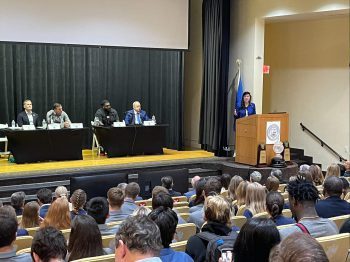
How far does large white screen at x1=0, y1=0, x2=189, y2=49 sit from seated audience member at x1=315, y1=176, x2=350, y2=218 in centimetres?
673

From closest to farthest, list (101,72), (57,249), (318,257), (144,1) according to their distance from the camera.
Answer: (318,257), (57,249), (144,1), (101,72)

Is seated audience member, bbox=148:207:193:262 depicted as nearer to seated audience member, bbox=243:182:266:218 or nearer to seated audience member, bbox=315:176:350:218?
seated audience member, bbox=243:182:266:218

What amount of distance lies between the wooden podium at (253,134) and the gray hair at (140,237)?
24.5ft

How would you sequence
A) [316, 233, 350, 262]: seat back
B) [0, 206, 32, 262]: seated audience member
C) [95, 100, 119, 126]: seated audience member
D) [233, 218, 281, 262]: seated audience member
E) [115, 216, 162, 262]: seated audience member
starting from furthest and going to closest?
[95, 100, 119, 126]: seated audience member
[316, 233, 350, 262]: seat back
[0, 206, 32, 262]: seated audience member
[233, 218, 281, 262]: seated audience member
[115, 216, 162, 262]: seated audience member

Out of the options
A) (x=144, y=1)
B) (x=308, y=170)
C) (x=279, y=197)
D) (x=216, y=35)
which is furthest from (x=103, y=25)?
(x=279, y=197)

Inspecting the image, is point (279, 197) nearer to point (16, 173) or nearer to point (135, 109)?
point (16, 173)

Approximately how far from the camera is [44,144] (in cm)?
930

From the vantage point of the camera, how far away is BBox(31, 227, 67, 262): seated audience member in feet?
8.70

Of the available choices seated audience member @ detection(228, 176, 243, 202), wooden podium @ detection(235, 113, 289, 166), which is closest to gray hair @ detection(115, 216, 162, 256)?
seated audience member @ detection(228, 176, 243, 202)

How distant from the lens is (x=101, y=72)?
1216 cm

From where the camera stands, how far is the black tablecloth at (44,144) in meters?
9.03

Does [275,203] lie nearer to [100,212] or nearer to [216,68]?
[100,212]

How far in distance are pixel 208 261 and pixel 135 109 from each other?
786cm

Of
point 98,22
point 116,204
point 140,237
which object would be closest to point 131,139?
point 98,22
